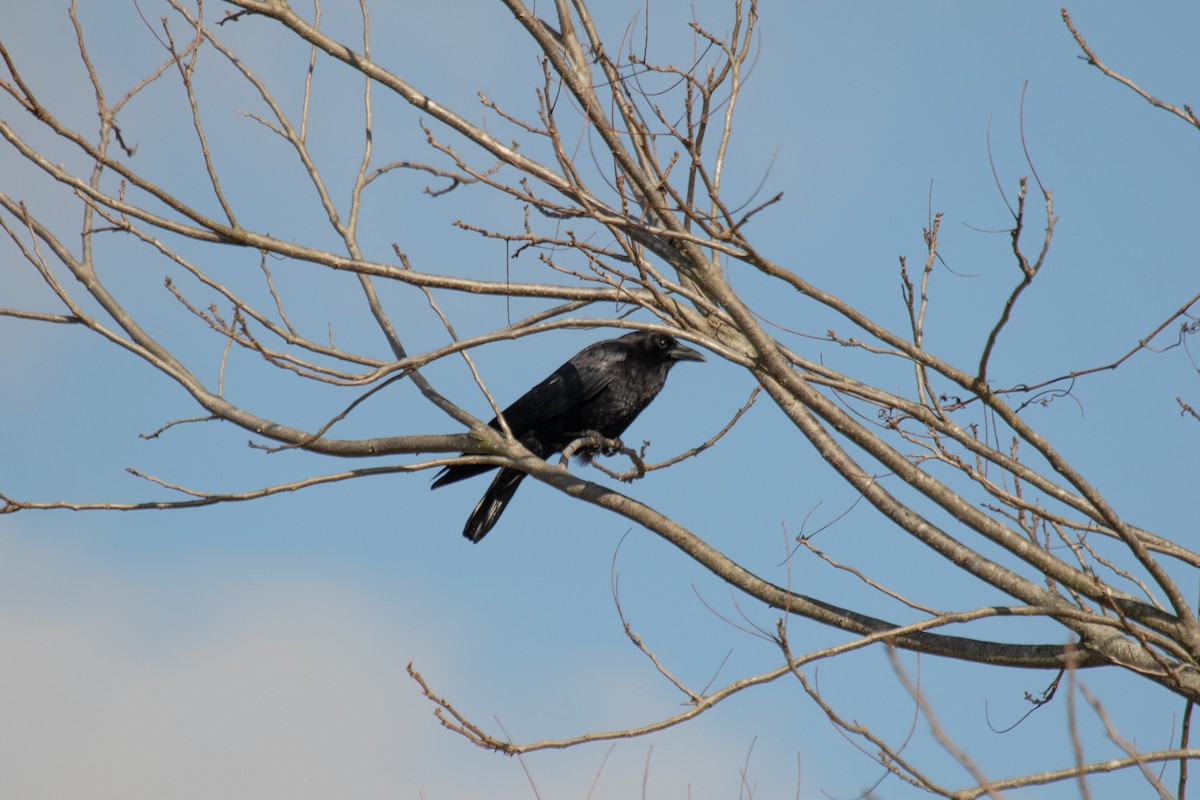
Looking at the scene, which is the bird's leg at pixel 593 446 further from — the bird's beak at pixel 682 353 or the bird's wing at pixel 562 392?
the bird's beak at pixel 682 353

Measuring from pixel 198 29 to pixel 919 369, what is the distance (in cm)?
379

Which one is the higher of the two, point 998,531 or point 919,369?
point 919,369

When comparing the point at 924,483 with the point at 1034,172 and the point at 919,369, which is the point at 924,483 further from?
the point at 1034,172

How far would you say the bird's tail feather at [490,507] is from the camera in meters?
7.51

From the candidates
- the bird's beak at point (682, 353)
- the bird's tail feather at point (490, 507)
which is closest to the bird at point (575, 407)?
the bird's tail feather at point (490, 507)

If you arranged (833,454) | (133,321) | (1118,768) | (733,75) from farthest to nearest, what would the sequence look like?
(133,321), (733,75), (833,454), (1118,768)

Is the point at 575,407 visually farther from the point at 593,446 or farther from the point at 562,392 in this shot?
the point at 593,446

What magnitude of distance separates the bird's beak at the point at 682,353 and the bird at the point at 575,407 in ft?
0.58

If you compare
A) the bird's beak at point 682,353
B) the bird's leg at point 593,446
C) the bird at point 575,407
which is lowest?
the bird's leg at point 593,446

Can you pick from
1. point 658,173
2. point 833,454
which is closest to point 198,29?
point 658,173

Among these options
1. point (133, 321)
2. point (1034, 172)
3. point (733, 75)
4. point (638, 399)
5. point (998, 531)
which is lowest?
point (998, 531)

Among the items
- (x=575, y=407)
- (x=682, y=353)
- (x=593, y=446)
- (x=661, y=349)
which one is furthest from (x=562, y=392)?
(x=682, y=353)

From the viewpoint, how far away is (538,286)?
436 cm

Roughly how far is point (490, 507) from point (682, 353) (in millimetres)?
1915
